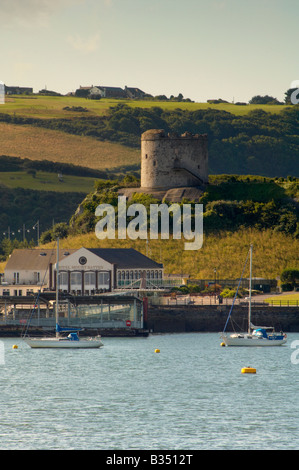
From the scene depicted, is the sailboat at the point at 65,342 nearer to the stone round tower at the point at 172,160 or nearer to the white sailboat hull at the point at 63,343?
the white sailboat hull at the point at 63,343

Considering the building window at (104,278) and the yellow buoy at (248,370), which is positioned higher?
the yellow buoy at (248,370)

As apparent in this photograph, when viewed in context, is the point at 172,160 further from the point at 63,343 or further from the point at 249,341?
the point at 63,343

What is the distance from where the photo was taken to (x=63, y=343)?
92312mm

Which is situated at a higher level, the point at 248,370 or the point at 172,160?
the point at 172,160

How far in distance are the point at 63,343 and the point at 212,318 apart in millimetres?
22569

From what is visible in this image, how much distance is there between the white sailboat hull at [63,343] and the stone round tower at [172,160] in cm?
5686

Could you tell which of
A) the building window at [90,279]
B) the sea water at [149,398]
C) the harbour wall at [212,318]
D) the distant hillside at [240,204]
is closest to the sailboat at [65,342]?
the sea water at [149,398]

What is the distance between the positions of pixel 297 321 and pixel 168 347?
61.2 feet

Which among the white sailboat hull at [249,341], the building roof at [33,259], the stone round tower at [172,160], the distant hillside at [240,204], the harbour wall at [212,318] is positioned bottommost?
the harbour wall at [212,318]

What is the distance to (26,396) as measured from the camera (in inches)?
2621

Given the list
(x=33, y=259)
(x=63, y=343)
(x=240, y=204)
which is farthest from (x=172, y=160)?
(x=63, y=343)

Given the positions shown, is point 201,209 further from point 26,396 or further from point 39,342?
point 26,396

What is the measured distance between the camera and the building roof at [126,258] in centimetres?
12281
